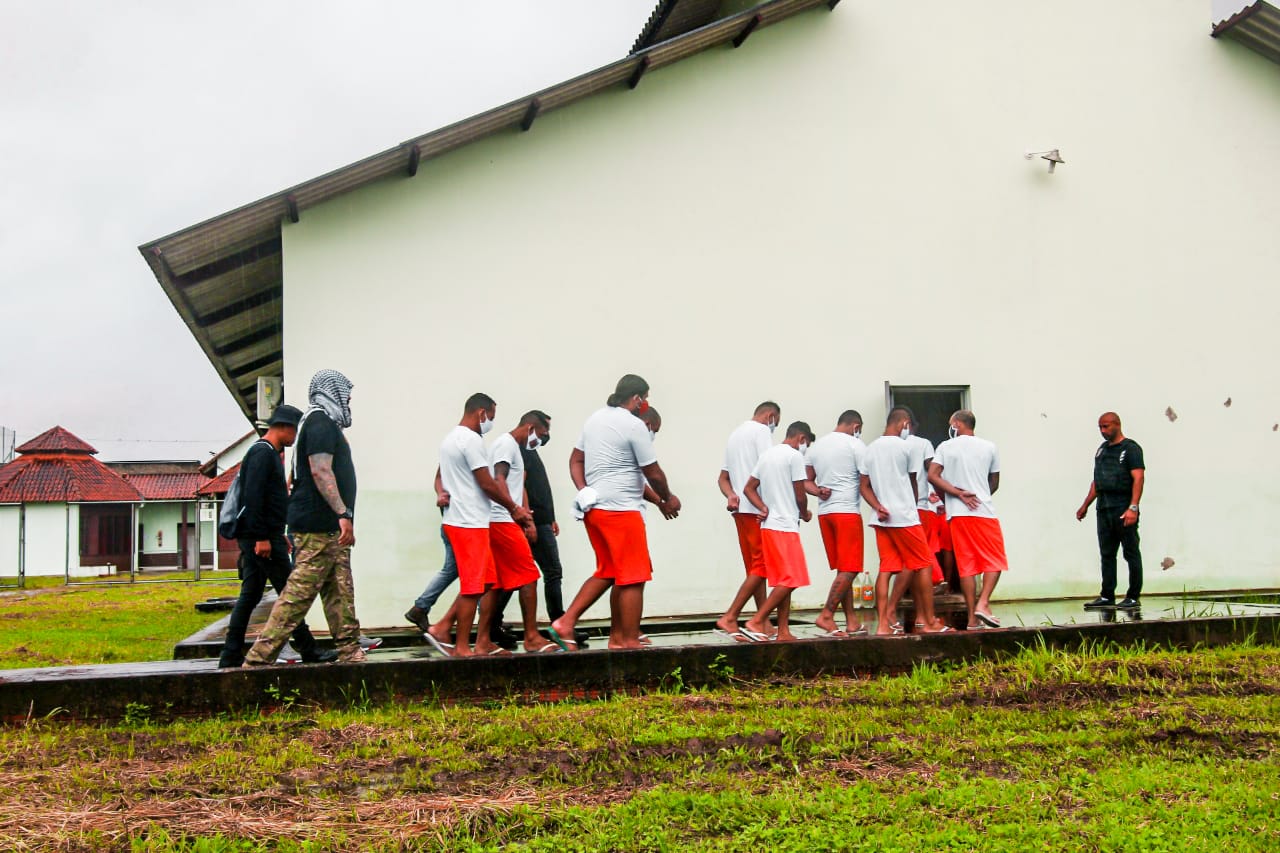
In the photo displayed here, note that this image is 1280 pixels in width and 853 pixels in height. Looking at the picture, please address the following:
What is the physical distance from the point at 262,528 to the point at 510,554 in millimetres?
1597

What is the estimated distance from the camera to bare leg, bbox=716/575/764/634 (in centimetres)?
823

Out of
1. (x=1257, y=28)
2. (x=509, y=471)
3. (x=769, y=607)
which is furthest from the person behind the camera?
(x=1257, y=28)

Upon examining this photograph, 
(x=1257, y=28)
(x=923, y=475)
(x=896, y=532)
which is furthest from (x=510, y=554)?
(x=1257, y=28)

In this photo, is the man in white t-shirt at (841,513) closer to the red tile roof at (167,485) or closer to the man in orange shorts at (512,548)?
the man in orange shorts at (512,548)

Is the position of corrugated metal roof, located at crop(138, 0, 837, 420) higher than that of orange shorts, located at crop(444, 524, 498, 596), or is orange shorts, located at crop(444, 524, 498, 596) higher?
corrugated metal roof, located at crop(138, 0, 837, 420)

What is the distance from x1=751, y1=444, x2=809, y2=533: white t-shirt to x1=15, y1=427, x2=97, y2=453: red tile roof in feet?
131

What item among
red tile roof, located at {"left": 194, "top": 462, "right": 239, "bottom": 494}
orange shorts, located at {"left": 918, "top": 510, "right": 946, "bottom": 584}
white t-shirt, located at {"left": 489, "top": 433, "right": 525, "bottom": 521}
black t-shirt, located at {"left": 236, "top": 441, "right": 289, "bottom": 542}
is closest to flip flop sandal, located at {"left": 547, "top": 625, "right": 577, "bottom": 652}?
white t-shirt, located at {"left": 489, "top": 433, "right": 525, "bottom": 521}

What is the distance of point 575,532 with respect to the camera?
11.1 meters

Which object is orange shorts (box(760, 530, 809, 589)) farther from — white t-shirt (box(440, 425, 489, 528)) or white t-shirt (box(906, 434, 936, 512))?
white t-shirt (box(440, 425, 489, 528))

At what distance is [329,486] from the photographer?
6.86m

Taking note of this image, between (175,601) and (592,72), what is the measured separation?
40.6 feet

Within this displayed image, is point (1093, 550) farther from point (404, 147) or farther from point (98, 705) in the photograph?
point (98, 705)

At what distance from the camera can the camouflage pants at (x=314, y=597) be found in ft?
22.4

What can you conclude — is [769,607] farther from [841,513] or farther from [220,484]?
[220,484]
